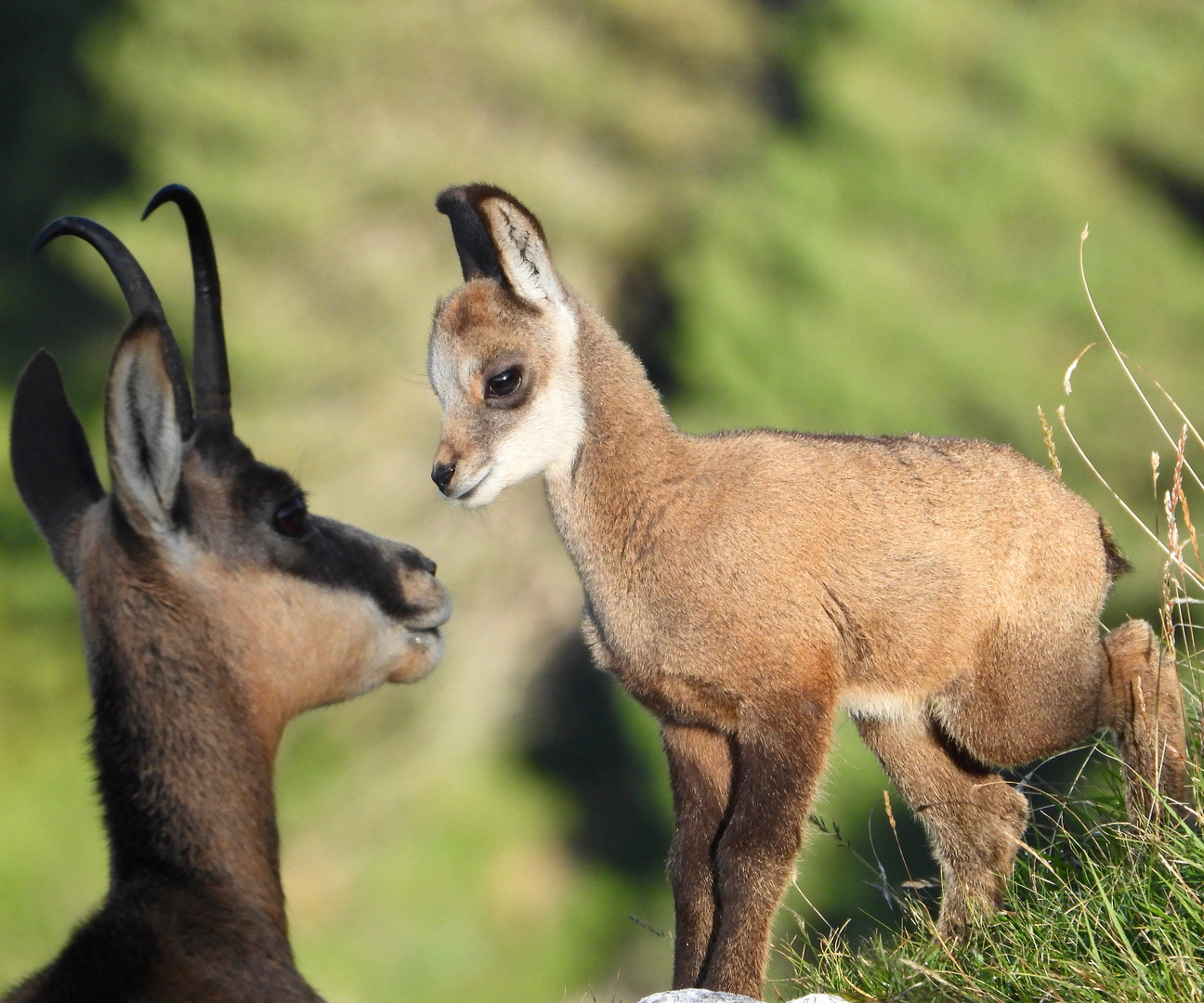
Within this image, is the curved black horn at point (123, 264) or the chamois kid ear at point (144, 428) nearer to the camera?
the chamois kid ear at point (144, 428)

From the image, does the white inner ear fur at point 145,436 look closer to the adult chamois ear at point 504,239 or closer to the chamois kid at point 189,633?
the chamois kid at point 189,633

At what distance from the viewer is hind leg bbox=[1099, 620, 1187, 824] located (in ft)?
12.6

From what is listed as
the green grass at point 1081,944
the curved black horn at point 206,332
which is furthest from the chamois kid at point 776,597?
the curved black horn at point 206,332

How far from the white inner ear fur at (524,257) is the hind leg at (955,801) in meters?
1.80

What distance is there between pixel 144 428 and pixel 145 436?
0.02 m

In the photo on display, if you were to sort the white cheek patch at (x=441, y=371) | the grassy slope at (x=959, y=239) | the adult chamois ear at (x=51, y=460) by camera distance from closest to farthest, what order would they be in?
1. the adult chamois ear at (x=51, y=460)
2. the white cheek patch at (x=441, y=371)
3. the grassy slope at (x=959, y=239)

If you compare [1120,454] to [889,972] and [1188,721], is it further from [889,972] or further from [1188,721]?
[889,972]

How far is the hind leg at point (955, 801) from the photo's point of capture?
430 centimetres

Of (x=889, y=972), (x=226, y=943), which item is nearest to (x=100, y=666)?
(x=226, y=943)

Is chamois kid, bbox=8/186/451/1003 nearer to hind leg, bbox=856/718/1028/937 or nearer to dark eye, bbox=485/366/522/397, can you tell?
dark eye, bbox=485/366/522/397

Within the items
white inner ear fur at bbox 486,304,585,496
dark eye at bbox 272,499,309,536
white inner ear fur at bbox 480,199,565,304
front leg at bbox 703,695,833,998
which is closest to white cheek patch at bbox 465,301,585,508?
white inner ear fur at bbox 486,304,585,496

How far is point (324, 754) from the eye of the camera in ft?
26.2

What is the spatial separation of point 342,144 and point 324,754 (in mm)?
3873

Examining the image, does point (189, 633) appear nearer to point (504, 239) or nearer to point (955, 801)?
point (504, 239)
